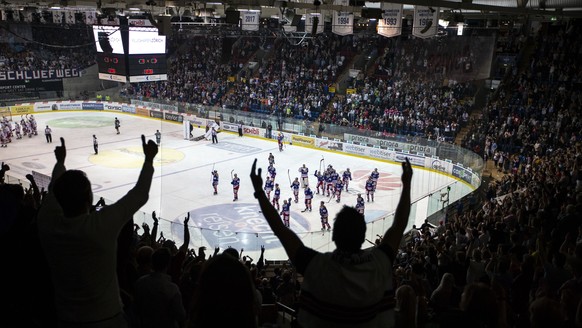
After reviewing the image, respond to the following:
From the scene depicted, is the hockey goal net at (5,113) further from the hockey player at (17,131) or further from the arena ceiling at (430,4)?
the arena ceiling at (430,4)

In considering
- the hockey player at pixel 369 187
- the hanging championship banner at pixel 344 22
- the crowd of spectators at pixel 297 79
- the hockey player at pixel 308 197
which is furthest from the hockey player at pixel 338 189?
the crowd of spectators at pixel 297 79

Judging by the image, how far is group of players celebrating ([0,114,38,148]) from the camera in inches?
1075

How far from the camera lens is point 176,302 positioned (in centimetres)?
276

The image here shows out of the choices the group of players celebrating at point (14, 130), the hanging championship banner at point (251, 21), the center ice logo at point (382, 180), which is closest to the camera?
the hanging championship banner at point (251, 21)

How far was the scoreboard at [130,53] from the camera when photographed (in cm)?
2100

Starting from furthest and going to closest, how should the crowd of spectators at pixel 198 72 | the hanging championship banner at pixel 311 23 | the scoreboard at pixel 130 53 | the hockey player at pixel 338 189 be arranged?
the crowd of spectators at pixel 198 72
the scoreboard at pixel 130 53
the hockey player at pixel 338 189
the hanging championship banner at pixel 311 23

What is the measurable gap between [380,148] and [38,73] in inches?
1073

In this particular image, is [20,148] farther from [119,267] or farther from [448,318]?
[448,318]

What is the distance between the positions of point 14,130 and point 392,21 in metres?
23.0

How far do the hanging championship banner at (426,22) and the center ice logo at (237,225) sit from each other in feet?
24.1

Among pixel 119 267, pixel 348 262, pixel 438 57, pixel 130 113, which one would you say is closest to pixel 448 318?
pixel 348 262

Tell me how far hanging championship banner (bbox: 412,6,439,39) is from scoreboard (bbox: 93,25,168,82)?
11083 mm

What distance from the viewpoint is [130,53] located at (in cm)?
2134

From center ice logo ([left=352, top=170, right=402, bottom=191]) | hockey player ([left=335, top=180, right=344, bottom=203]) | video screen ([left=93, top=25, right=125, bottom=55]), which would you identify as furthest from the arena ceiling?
center ice logo ([left=352, top=170, right=402, bottom=191])
